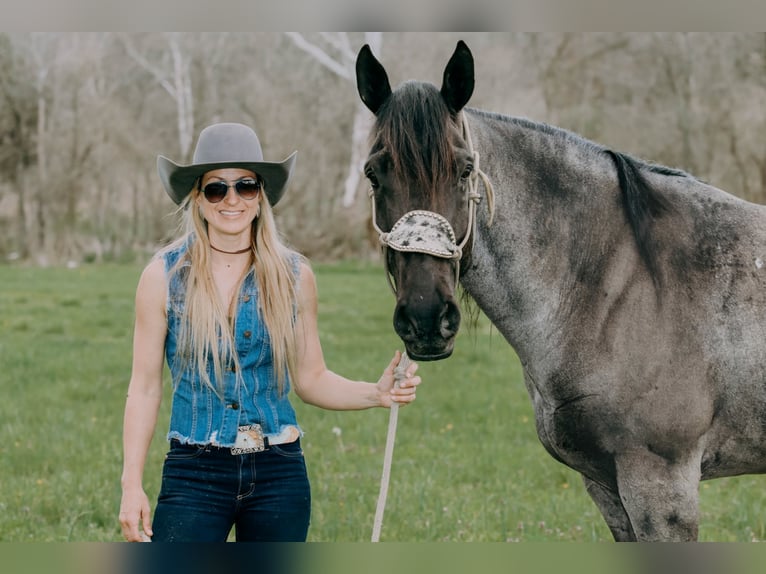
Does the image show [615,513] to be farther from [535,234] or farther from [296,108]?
[296,108]

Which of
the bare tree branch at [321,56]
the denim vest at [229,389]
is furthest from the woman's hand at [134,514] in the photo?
the bare tree branch at [321,56]

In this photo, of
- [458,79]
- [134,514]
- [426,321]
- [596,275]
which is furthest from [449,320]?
[134,514]

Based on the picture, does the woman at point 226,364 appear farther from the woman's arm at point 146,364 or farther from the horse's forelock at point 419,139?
the horse's forelock at point 419,139

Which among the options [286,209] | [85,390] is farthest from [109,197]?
[85,390]

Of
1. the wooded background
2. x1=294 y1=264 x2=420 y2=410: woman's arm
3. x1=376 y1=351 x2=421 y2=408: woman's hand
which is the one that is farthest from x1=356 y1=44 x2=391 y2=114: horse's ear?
the wooded background

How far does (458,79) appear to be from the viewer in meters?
2.76

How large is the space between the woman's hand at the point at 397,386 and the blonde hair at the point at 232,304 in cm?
32

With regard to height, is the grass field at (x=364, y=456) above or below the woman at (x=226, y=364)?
below

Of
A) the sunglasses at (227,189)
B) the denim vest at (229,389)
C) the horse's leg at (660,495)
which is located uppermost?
the sunglasses at (227,189)

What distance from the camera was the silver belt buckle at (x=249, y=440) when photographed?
103 inches

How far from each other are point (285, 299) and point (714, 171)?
50.5 feet

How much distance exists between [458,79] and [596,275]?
866 millimetres

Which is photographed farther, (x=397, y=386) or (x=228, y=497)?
(x=397, y=386)

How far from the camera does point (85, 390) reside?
7.77m
